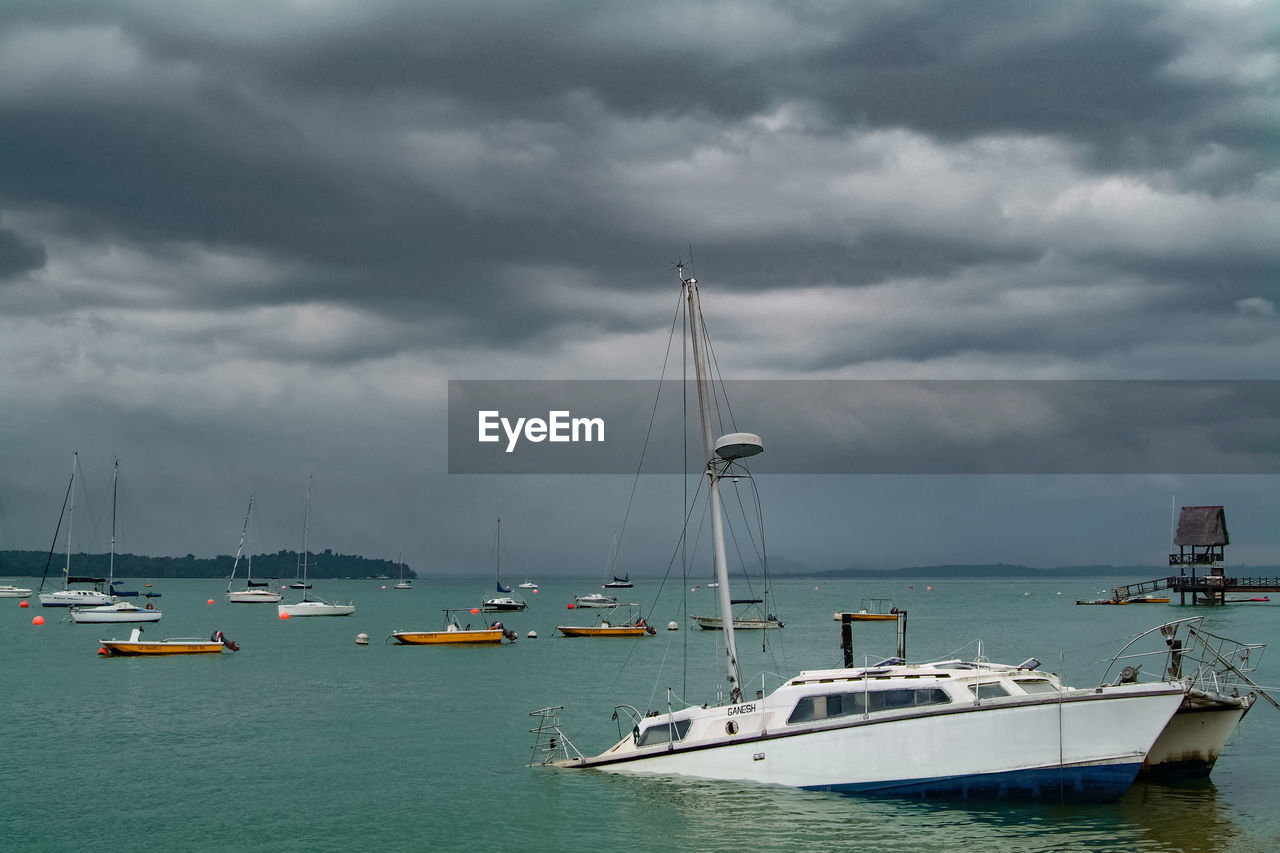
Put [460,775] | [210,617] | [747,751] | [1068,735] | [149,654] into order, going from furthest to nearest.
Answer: [210,617], [149,654], [460,775], [747,751], [1068,735]

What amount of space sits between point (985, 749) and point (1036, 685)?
9.79ft

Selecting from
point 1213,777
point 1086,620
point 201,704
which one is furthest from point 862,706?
point 1086,620

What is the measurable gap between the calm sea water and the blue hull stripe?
0.42 m

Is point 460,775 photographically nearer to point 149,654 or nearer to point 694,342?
point 694,342

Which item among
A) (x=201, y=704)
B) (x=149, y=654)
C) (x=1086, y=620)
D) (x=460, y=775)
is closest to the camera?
(x=460, y=775)

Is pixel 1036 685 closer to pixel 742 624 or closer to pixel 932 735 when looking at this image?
pixel 932 735

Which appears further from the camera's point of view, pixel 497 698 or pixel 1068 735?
pixel 497 698

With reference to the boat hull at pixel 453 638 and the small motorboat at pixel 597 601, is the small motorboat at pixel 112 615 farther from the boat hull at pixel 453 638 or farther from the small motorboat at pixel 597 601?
the small motorboat at pixel 597 601

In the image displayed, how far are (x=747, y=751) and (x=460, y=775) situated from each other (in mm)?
11578

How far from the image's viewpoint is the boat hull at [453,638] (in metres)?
91.9

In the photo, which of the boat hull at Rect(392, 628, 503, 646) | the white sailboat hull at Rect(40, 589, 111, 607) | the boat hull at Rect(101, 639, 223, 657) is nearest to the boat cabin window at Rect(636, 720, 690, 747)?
the boat hull at Rect(101, 639, 223, 657)

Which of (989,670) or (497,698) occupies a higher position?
(989,670)

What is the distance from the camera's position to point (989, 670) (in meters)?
32.4

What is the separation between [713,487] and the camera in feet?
112
